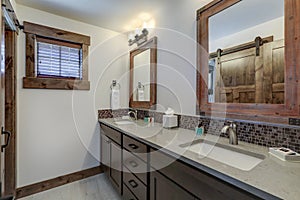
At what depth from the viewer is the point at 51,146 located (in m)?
2.27

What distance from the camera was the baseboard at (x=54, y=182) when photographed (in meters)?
2.06

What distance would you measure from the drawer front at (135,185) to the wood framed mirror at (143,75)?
102 cm

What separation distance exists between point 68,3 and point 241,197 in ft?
7.98

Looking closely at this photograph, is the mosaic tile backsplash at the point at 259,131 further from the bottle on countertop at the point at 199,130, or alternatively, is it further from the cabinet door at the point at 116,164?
the cabinet door at the point at 116,164

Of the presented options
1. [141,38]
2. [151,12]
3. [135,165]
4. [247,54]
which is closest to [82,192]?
[135,165]

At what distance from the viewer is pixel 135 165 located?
5.16 feet

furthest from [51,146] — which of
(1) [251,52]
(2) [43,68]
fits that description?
(1) [251,52]

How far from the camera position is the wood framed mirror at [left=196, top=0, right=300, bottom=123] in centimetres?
108

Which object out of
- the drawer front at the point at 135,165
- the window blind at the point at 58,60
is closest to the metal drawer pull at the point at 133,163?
the drawer front at the point at 135,165

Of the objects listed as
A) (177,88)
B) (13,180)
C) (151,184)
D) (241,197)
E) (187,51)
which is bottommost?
(13,180)

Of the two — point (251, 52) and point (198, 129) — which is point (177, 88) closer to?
point (198, 129)

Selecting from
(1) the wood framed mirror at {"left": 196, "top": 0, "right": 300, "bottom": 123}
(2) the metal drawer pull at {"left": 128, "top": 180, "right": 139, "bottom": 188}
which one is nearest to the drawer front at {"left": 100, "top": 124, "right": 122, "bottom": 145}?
(2) the metal drawer pull at {"left": 128, "top": 180, "right": 139, "bottom": 188}

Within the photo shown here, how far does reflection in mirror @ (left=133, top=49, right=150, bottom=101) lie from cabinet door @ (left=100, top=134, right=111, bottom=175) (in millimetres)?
799

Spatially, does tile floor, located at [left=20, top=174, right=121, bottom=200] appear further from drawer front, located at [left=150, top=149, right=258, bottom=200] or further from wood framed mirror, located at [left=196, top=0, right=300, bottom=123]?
wood framed mirror, located at [left=196, top=0, right=300, bottom=123]
